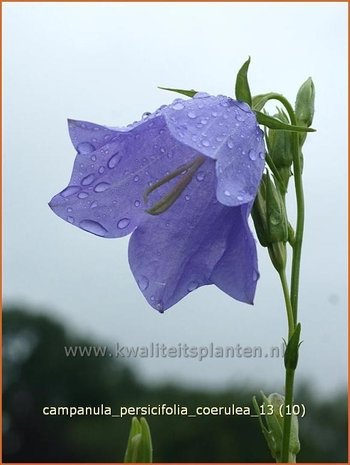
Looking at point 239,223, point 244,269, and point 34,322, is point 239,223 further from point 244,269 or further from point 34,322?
point 34,322

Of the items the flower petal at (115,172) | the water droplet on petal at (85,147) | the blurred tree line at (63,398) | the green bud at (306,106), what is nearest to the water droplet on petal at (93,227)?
the flower petal at (115,172)

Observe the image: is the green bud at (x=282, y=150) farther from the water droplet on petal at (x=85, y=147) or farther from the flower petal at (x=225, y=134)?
the water droplet on petal at (x=85, y=147)

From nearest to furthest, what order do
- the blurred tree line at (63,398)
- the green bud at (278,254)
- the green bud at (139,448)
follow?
the green bud at (139,448) < the green bud at (278,254) < the blurred tree line at (63,398)

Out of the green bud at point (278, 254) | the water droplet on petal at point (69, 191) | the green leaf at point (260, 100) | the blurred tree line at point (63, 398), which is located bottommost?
the blurred tree line at point (63, 398)

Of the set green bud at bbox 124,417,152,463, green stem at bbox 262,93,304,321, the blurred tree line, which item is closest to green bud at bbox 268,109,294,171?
green stem at bbox 262,93,304,321

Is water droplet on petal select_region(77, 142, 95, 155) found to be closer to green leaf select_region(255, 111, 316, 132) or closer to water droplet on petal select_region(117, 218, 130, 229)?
water droplet on petal select_region(117, 218, 130, 229)

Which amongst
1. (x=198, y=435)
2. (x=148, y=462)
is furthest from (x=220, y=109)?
(x=198, y=435)

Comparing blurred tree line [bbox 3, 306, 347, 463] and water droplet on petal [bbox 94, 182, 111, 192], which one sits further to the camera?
blurred tree line [bbox 3, 306, 347, 463]

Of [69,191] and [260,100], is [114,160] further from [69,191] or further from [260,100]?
[260,100]
